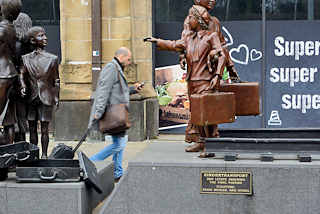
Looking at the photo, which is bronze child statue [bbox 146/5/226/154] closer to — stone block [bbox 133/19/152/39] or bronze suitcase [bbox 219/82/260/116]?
bronze suitcase [bbox 219/82/260/116]

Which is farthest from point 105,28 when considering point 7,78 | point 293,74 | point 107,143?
point 7,78

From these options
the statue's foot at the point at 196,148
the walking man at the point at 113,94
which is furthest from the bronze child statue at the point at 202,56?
the walking man at the point at 113,94

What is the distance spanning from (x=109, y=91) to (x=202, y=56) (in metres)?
1.42

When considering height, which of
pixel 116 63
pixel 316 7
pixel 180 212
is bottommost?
pixel 180 212

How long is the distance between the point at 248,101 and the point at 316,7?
6.32 meters

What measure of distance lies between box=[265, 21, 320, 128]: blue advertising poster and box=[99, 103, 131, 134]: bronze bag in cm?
595

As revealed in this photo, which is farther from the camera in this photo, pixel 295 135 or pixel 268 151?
pixel 295 135

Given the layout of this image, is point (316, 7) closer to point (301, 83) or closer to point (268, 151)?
point (301, 83)

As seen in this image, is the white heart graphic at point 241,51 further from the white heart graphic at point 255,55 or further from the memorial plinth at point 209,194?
the memorial plinth at point 209,194

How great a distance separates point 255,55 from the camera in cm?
1237

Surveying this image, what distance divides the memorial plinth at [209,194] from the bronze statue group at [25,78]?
2.08 meters

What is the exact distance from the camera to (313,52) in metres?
12.2

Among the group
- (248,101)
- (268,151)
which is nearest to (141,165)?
(268,151)

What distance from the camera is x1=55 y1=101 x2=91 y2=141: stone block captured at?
11711 millimetres
